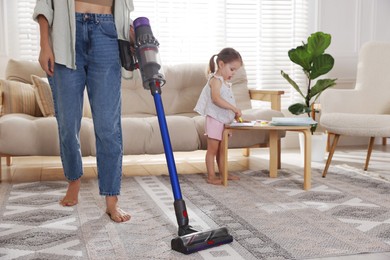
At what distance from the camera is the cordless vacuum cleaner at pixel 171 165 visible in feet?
6.39

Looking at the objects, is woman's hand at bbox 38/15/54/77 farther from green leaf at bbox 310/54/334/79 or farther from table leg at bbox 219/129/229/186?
green leaf at bbox 310/54/334/79

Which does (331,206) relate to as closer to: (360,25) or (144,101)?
(144,101)

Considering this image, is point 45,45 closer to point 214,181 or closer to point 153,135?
point 153,135

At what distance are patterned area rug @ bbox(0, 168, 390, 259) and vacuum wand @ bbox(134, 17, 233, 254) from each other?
4cm

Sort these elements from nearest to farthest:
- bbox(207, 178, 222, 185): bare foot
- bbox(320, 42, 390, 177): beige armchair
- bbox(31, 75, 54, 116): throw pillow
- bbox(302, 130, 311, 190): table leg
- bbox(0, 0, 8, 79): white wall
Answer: bbox(302, 130, 311, 190): table leg < bbox(207, 178, 222, 185): bare foot < bbox(31, 75, 54, 116): throw pillow < bbox(320, 42, 390, 177): beige armchair < bbox(0, 0, 8, 79): white wall

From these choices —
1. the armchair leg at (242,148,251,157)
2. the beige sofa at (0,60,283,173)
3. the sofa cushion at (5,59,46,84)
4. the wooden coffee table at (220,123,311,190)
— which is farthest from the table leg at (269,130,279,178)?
the sofa cushion at (5,59,46,84)

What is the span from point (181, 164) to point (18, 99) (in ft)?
4.12

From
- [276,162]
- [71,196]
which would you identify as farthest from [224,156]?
[71,196]

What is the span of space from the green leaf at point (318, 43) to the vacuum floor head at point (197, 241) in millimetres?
2548

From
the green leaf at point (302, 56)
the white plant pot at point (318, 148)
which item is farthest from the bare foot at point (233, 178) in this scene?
the green leaf at point (302, 56)

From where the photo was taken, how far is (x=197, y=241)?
1.95 m

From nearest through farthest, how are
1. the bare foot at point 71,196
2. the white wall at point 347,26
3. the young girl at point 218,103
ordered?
the bare foot at point 71,196 → the young girl at point 218,103 → the white wall at point 347,26

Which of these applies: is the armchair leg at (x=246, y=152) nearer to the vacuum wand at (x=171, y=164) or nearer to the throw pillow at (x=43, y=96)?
the throw pillow at (x=43, y=96)

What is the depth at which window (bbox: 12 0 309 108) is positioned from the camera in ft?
15.4
